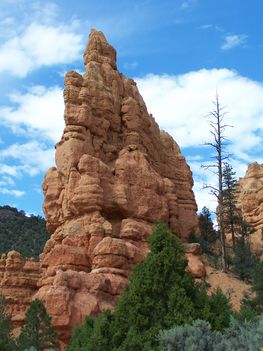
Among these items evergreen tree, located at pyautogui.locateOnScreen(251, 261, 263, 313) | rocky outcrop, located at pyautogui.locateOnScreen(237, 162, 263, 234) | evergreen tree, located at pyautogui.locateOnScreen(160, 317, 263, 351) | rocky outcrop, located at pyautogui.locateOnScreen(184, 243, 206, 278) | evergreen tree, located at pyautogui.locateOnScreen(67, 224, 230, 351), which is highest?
rocky outcrop, located at pyautogui.locateOnScreen(237, 162, 263, 234)

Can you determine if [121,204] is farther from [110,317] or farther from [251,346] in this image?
[251,346]

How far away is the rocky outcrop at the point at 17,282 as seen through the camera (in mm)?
41500

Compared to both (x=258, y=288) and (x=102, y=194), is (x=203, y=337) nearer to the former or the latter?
(x=258, y=288)

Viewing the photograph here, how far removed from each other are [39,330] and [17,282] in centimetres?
901

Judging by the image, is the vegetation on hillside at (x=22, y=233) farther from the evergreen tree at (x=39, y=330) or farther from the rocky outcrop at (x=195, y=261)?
the evergreen tree at (x=39, y=330)

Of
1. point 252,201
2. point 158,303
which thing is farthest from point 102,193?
point 252,201

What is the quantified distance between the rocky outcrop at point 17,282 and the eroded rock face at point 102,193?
6.01 feet

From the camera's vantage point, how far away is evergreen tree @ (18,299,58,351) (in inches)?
1249

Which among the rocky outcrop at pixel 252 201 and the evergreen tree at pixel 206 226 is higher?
the rocky outcrop at pixel 252 201

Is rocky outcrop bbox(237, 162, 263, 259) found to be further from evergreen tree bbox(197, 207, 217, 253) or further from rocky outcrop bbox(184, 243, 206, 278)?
rocky outcrop bbox(184, 243, 206, 278)

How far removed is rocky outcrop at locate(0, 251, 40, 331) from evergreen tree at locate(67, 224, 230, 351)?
898 inches

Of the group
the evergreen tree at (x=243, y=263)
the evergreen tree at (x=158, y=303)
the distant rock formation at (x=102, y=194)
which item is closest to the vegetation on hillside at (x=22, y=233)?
the distant rock formation at (x=102, y=194)

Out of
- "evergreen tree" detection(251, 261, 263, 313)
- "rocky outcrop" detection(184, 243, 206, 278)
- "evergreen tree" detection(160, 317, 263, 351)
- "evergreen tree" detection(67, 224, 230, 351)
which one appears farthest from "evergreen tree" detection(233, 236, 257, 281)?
"evergreen tree" detection(160, 317, 263, 351)

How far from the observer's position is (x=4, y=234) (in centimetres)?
8462
